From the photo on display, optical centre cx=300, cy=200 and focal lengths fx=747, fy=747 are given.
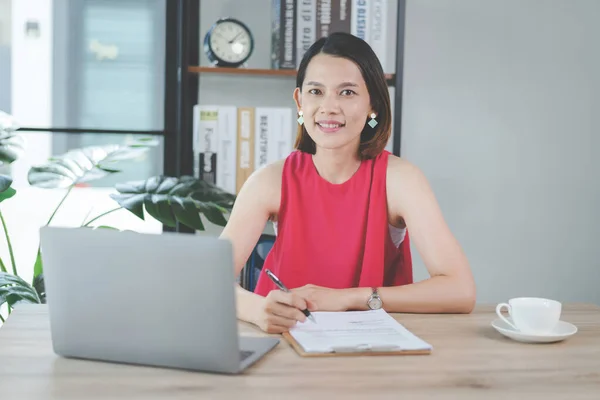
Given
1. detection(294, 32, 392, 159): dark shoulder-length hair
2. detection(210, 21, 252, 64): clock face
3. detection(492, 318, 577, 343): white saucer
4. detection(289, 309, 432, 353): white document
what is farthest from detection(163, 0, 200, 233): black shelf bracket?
detection(492, 318, 577, 343): white saucer

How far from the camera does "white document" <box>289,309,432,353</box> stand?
3.89 feet

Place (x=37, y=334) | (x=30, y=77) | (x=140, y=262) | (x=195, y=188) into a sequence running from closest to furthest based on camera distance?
1. (x=140, y=262)
2. (x=37, y=334)
3. (x=195, y=188)
4. (x=30, y=77)

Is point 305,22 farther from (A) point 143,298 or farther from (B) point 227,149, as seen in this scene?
(A) point 143,298

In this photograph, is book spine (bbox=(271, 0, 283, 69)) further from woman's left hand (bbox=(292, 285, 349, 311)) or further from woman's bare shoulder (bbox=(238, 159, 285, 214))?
woman's left hand (bbox=(292, 285, 349, 311))

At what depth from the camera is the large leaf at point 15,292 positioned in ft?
7.57

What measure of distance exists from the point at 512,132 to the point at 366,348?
220cm

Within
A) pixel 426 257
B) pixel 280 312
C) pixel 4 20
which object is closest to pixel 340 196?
pixel 426 257

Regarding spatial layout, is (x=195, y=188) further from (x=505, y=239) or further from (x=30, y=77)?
(x=505, y=239)

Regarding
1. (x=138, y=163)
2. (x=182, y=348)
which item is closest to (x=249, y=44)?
(x=138, y=163)

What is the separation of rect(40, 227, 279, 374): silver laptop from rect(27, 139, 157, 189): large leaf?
1278 millimetres

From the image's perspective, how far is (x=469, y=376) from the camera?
3.57 feet

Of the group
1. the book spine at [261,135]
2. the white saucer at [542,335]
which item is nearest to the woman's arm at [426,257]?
the white saucer at [542,335]

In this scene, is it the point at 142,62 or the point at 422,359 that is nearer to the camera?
the point at 422,359

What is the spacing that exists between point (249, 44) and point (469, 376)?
2.01 metres
